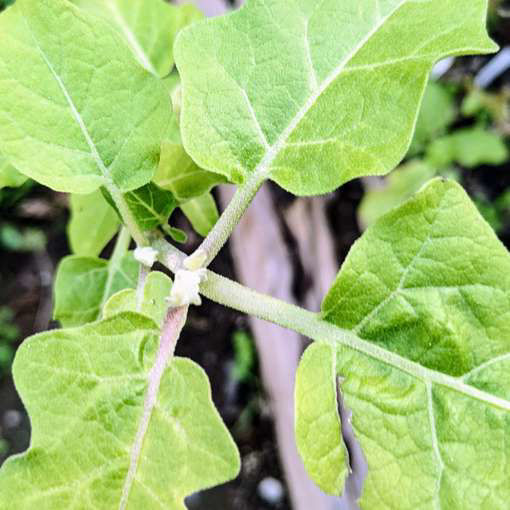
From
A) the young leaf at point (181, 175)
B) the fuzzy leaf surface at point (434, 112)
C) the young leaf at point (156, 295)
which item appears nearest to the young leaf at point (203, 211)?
the young leaf at point (181, 175)

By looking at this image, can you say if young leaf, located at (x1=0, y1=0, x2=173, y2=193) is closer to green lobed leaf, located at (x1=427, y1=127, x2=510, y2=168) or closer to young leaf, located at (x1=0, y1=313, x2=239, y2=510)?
young leaf, located at (x1=0, y1=313, x2=239, y2=510)

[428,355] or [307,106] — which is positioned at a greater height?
[307,106]

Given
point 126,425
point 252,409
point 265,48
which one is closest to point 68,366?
point 126,425

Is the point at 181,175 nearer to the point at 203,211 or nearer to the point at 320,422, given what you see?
the point at 203,211

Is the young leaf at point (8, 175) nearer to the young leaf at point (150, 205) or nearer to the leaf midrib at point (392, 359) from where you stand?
the young leaf at point (150, 205)

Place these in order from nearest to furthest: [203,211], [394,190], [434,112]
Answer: [203,211], [394,190], [434,112]

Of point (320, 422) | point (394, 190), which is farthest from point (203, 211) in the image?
point (394, 190)

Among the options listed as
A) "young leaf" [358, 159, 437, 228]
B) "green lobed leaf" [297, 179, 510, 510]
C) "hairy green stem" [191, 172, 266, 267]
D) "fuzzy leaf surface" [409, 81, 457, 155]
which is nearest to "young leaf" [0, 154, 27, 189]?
"hairy green stem" [191, 172, 266, 267]

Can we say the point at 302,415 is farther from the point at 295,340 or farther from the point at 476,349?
the point at 295,340
